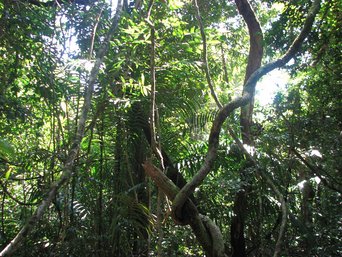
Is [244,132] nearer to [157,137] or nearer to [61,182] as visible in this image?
[157,137]

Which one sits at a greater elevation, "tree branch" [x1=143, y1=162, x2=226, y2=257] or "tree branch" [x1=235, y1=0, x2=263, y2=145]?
"tree branch" [x1=235, y1=0, x2=263, y2=145]

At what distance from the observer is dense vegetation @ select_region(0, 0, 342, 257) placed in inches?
115

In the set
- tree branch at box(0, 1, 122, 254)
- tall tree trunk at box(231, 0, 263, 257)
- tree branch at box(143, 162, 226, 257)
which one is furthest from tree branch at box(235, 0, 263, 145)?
tree branch at box(0, 1, 122, 254)

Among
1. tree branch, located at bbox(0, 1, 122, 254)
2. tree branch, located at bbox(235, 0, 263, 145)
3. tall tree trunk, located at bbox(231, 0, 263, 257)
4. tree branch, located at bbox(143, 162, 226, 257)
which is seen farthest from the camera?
tree branch, located at bbox(235, 0, 263, 145)

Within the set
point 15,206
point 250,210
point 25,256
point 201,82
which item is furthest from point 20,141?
point 250,210

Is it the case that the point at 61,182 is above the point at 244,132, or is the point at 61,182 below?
below

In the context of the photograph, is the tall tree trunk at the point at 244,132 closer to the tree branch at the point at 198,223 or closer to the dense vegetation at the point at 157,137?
the dense vegetation at the point at 157,137

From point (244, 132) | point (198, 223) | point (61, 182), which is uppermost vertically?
point (244, 132)

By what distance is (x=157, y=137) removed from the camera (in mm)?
3613

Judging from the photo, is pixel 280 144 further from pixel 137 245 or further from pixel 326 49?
pixel 137 245

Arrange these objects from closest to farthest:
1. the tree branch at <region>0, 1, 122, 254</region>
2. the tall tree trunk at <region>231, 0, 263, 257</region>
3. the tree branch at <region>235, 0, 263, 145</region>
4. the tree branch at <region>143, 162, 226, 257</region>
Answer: the tree branch at <region>0, 1, 122, 254</region>, the tree branch at <region>143, 162, 226, 257</region>, the tall tree trunk at <region>231, 0, 263, 257</region>, the tree branch at <region>235, 0, 263, 145</region>

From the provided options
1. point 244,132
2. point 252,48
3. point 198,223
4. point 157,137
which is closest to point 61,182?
point 198,223

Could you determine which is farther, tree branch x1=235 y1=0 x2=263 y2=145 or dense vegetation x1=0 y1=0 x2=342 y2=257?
tree branch x1=235 y1=0 x2=263 y2=145

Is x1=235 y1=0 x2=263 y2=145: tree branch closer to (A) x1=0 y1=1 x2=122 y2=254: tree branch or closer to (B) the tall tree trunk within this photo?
(B) the tall tree trunk
